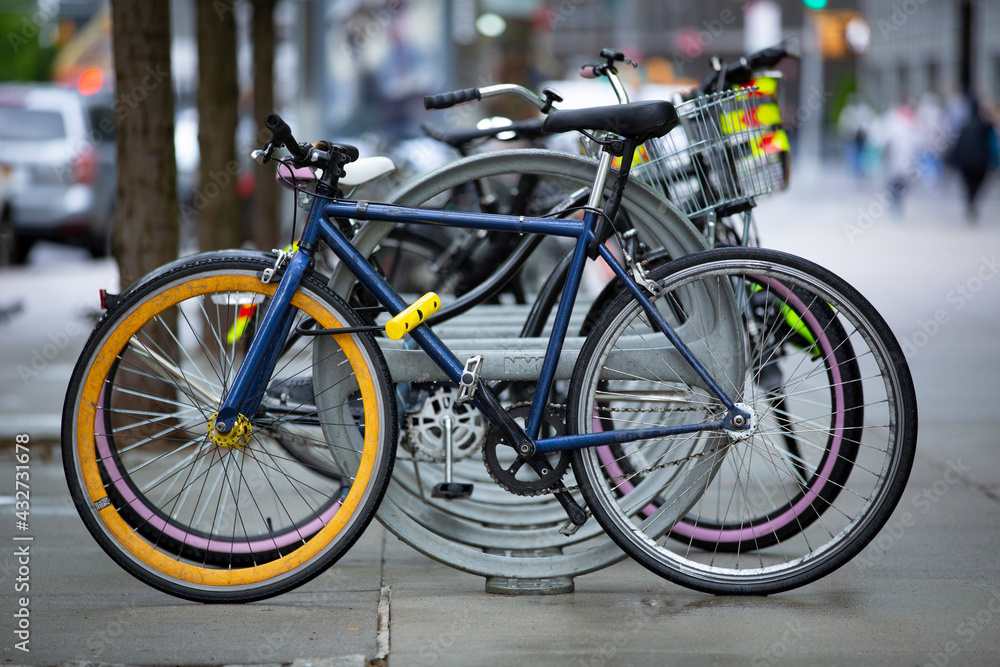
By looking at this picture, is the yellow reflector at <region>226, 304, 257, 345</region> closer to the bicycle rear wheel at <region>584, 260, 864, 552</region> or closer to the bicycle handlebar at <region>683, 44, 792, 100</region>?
the bicycle rear wheel at <region>584, 260, 864, 552</region>

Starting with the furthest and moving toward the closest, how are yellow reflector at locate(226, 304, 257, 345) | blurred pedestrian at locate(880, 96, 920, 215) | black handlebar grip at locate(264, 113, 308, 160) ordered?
blurred pedestrian at locate(880, 96, 920, 215), yellow reflector at locate(226, 304, 257, 345), black handlebar grip at locate(264, 113, 308, 160)

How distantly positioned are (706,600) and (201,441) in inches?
61.1

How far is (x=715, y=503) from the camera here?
4527 mm

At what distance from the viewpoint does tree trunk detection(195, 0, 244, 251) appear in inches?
277

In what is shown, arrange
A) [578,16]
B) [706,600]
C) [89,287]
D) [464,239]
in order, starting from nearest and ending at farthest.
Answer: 1. [706,600]
2. [464,239]
3. [89,287]
4. [578,16]

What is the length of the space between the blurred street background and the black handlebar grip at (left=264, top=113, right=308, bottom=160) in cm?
132

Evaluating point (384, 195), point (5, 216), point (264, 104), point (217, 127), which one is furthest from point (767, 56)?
point (5, 216)

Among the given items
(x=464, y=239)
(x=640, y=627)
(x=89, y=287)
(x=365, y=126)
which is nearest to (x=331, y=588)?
(x=640, y=627)

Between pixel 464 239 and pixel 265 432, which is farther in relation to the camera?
pixel 464 239

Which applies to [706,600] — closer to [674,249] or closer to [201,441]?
[674,249]

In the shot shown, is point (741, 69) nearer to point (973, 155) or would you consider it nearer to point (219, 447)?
point (219, 447)

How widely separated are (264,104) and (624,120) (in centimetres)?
646

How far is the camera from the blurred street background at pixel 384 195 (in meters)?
3.13

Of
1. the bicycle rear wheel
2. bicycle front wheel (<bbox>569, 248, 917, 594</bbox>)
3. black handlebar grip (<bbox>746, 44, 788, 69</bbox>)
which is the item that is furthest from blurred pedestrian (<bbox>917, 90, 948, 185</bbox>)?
bicycle front wheel (<bbox>569, 248, 917, 594</bbox>)
